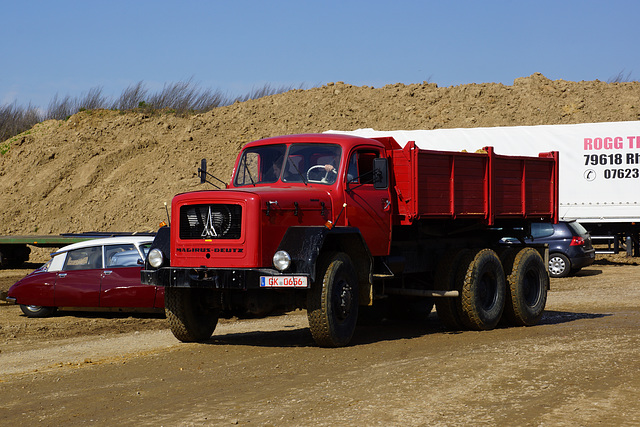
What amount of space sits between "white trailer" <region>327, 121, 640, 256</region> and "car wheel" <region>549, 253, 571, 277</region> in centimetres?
326

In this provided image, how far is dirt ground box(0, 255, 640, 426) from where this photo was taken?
6598mm

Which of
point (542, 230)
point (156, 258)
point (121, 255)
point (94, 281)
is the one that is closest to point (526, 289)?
point (156, 258)

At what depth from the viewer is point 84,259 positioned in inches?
551

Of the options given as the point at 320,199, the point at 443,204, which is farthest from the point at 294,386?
the point at 443,204

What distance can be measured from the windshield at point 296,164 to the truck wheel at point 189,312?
1.71 m

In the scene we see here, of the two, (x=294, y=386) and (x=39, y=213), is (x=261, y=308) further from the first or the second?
(x=39, y=213)

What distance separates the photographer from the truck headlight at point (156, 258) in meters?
10.2

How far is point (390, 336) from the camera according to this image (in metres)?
11.5

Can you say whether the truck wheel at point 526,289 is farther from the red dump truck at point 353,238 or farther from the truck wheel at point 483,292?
the truck wheel at point 483,292

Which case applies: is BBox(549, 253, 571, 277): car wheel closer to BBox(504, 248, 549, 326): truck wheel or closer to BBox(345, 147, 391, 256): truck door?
BBox(504, 248, 549, 326): truck wheel

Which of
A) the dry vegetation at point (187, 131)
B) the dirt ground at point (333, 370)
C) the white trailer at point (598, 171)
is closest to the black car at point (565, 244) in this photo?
the dirt ground at point (333, 370)

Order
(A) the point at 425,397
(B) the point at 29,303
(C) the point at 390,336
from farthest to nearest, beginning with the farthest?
(B) the point at 29,303
(C) the point at 390,336
(A) the point at 425,397

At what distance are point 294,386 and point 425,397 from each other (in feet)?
4.32

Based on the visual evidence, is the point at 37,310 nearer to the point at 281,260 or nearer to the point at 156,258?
the point at 156,258
